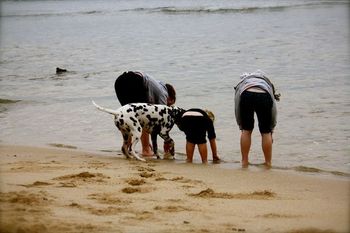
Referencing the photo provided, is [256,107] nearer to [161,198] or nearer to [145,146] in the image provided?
[145,146]

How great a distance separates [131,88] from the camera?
9656 millimetres

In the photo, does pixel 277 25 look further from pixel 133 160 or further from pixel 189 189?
pixel 189 189

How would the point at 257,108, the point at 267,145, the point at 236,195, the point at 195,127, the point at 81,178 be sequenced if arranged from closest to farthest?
1. the point at 236,195
2. the point at 81,178
3. the point at 257,108
4. the point at 267,145
5. the point at 195,127

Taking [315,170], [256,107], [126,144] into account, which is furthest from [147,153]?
[315,170]

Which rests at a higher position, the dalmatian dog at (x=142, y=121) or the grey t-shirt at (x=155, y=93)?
the grey t-shirt at (x=155, y=93)

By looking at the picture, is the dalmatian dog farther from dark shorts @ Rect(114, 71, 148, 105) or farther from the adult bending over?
the adult bending over

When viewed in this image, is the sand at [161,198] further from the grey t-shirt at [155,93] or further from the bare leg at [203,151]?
the grey t-shirt at [155,93]

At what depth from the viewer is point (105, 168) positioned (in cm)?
827

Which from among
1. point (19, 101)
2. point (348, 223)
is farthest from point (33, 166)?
point (19, 101)

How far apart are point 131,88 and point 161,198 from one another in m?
3.61

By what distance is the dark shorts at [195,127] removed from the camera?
913 cm

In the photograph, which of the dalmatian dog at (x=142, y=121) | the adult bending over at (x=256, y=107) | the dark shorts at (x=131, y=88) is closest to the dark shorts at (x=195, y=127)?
the dalmatian dog at (x=142, y=121)

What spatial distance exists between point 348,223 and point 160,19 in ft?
128

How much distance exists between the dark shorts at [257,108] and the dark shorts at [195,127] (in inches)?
28.5
